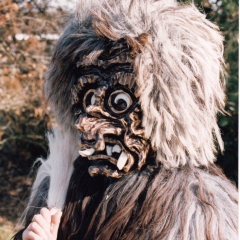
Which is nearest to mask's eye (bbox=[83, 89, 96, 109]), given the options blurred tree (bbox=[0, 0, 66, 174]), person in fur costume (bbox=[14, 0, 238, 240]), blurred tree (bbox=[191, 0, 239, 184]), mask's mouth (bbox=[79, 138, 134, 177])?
person in fur costume (bbox=[14, 0, 238, 240])

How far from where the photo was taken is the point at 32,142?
3090mm

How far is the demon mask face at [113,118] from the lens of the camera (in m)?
0.99

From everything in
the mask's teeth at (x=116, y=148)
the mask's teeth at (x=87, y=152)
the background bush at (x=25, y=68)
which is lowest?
the mask's teeth at (x=87, y=152)

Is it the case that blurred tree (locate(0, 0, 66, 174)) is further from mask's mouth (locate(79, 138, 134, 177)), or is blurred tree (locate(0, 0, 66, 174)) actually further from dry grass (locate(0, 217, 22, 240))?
mask's mouth (locate(79, 138, 134, 177))

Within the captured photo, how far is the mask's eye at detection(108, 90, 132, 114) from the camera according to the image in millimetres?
998

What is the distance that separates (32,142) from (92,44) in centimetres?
216

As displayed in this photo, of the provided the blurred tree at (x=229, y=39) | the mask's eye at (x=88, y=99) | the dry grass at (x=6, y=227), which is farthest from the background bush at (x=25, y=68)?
the mask's eye at (x=88, y=99)

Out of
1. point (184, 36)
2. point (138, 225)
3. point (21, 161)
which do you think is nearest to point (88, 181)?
point (138, 225)

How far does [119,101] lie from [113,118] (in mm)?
43

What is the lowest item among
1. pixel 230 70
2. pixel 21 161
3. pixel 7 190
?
pixel 7 190

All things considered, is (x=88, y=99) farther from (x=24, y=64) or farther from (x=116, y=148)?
(x=24, y=64)

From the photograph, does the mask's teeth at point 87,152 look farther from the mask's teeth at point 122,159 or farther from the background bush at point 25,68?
the background bush at point 25,68

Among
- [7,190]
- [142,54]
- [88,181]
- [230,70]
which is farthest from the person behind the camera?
[7,190]

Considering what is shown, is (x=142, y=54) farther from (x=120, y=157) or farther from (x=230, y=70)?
(x=230, y=70)
